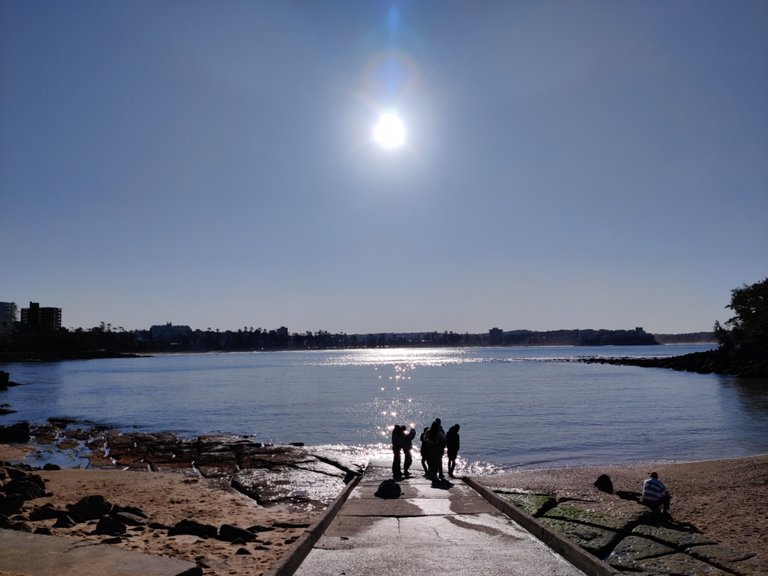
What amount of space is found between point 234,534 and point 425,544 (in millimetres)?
4934

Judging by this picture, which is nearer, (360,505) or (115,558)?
(115,558)

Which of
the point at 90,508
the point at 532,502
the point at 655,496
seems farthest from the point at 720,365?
the point at 90,508

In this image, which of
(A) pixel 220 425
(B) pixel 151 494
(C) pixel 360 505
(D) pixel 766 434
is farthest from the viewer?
(A) pixel 220 425

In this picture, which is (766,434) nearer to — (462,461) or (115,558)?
(462,461)

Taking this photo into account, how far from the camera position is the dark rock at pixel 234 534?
1204cm

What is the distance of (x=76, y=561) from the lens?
24.6 ft

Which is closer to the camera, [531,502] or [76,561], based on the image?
[76,561]

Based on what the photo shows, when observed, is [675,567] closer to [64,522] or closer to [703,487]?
[64,522]

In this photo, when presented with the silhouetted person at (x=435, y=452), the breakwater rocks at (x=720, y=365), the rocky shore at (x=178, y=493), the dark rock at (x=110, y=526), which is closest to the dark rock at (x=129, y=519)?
the rocky shore at (x=178, y=493)

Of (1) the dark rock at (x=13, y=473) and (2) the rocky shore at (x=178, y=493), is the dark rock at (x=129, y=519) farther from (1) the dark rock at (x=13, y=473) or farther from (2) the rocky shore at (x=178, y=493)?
(1) the dark rock at (x=13, y=473)

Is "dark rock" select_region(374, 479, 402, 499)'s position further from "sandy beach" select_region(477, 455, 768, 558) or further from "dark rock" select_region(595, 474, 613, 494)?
"dark rock" select_region(595, 474, 613, 494)

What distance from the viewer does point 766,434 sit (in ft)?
106

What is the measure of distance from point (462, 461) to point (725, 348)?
101 meters

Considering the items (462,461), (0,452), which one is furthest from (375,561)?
(0,452)
